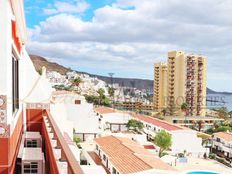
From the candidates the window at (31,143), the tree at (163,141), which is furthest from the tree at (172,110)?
the window at (31,143)

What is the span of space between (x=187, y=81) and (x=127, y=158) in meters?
35.2

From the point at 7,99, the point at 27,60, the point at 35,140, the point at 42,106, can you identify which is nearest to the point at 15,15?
the point at 7,99

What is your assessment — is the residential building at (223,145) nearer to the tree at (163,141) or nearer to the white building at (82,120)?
the tree at (163,141)

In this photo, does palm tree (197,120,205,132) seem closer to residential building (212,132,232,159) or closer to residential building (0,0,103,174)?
residential building (212,132,232,159)

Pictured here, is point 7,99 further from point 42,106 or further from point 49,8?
point 49,8

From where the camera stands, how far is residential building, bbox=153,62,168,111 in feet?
166

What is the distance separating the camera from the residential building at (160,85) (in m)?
50.7

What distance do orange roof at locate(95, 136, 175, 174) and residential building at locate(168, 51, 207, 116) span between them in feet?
99.3

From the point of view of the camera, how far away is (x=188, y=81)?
4772 cm

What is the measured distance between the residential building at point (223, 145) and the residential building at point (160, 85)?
77.1 feet

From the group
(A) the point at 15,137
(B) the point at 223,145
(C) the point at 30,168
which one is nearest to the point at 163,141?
(B) the point at 223,145

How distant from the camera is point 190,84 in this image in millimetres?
47719

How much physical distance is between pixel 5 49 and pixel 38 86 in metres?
4.66

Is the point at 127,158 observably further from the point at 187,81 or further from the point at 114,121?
the point at 187,81
